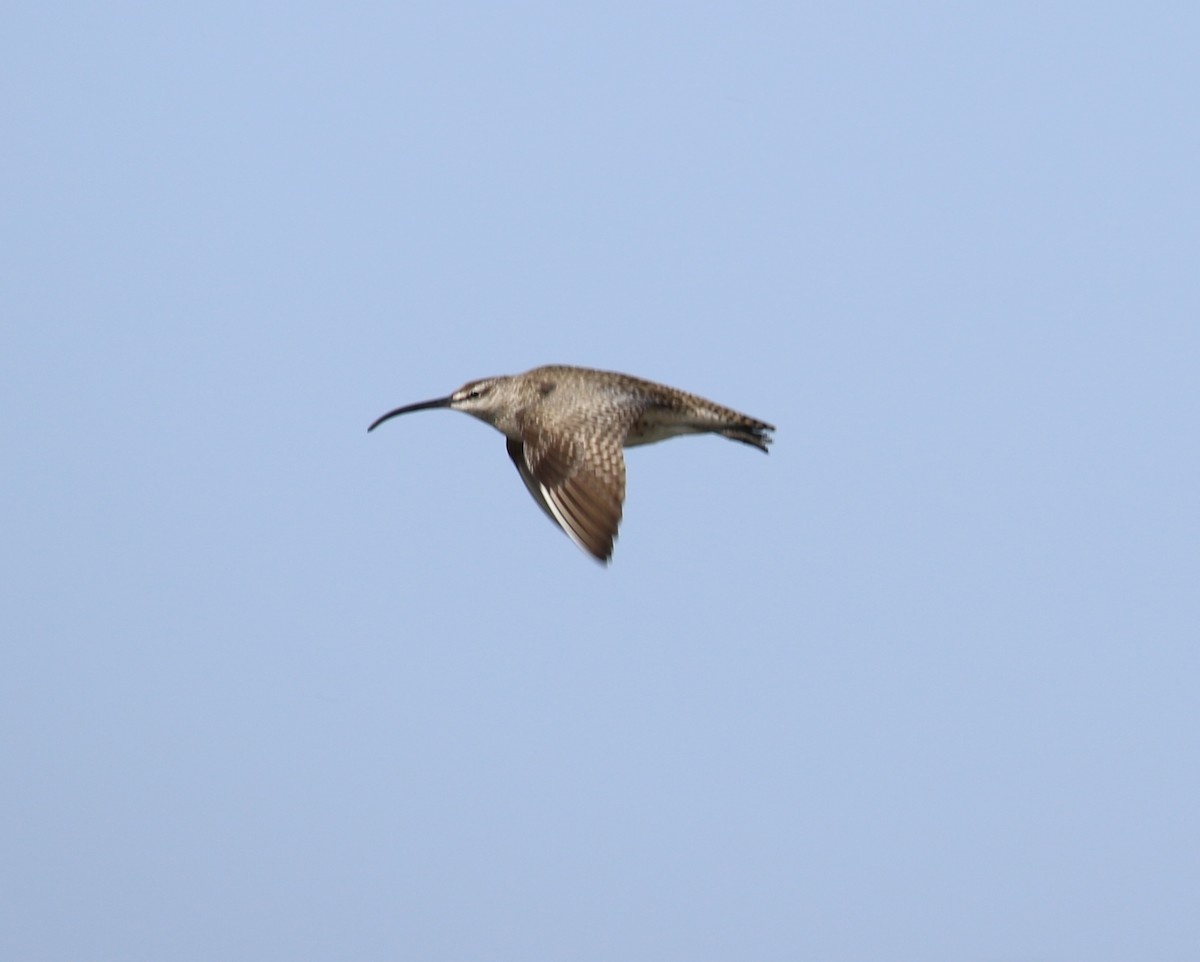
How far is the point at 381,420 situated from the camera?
112ft

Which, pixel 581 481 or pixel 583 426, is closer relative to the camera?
pixel 581 481

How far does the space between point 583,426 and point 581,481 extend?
139 cm

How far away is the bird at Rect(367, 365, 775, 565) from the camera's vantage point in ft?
91.2

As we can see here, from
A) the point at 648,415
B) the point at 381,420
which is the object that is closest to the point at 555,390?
the point at 648,415

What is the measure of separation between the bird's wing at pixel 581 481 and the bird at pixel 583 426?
0.01 metres

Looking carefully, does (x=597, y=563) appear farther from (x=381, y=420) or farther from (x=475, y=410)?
(x=381, y=420)

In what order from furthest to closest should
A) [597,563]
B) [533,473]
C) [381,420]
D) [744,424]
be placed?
[381,420] < [744,424] < [533,473] < [597,563]

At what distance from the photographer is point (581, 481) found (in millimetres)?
28203

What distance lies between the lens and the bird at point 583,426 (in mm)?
27797

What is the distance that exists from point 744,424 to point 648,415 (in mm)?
1498

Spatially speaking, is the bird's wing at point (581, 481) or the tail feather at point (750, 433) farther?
the tail feather at point (750, 433)

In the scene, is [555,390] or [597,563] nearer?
[597,563]

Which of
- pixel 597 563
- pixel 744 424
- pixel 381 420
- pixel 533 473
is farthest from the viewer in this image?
pixel 381 420

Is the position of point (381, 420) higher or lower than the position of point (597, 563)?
higher
